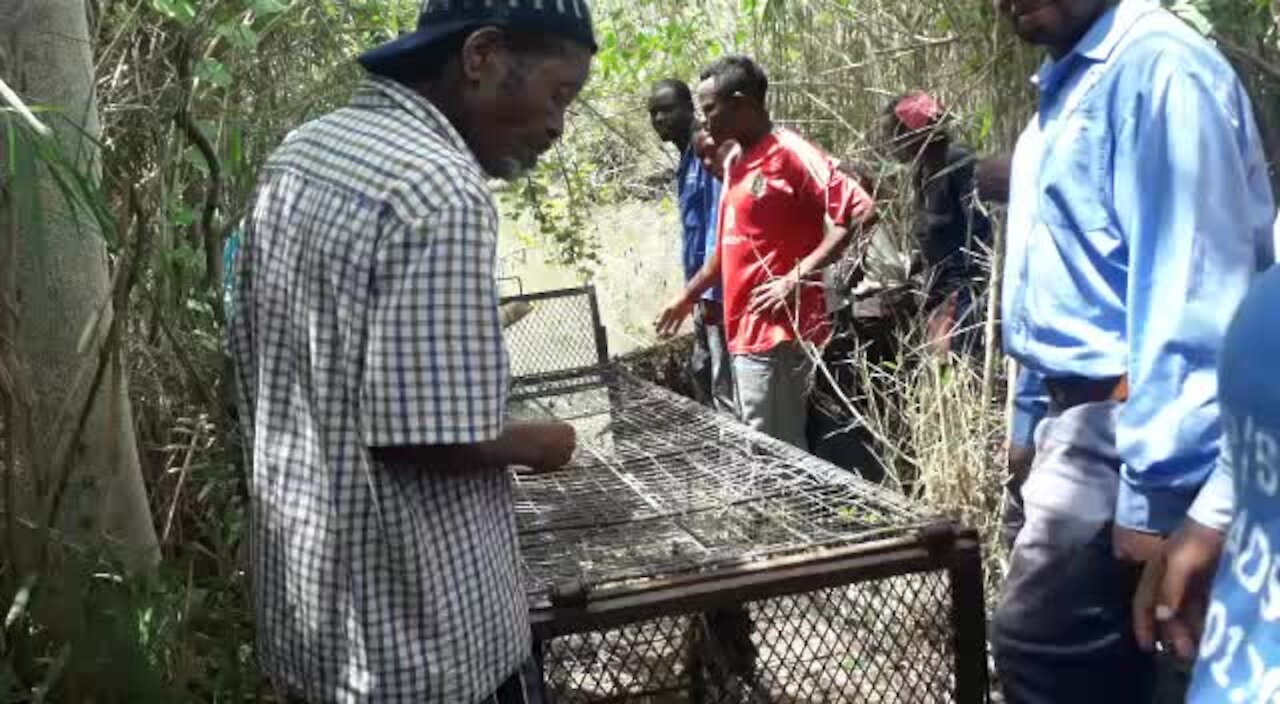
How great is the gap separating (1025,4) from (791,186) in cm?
211

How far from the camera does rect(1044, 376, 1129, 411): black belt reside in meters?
1.93

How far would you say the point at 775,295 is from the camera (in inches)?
161

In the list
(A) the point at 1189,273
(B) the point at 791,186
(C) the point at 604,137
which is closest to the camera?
(A) the point at 1189,273

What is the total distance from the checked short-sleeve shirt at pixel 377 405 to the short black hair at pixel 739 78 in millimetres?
2702

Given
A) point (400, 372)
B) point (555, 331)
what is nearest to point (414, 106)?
point (400, 372)

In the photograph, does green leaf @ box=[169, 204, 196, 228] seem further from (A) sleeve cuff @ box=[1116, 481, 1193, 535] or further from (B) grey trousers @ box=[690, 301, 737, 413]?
(B) grey trousers @ box=[690, 301, 737, 413]

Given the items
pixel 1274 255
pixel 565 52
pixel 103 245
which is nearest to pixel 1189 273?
pixel 1274 255

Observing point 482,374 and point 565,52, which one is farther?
point 565,52

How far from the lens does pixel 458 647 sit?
1575mm

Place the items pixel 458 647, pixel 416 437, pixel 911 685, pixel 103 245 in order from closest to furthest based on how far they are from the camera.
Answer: pixel 416 437 → pixel 458 647 → pixel 103 245 → pixel 911 685

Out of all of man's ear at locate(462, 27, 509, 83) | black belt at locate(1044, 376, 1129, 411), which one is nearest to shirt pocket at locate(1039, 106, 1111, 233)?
black belt at locate(1044, 376, 1129, 411)

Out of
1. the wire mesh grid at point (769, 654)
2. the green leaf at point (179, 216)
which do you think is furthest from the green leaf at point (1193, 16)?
the green leaf at point (179, 216)

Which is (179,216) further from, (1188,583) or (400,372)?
(1188,583)

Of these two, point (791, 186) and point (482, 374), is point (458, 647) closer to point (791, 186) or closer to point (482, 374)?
point (482, 374)
